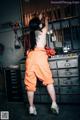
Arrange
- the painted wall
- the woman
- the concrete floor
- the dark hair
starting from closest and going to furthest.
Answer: the concrete floor → the woman → the dark hair → the painted wall

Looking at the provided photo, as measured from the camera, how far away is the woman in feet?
12.8

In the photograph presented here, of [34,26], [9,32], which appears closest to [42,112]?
[34,26]

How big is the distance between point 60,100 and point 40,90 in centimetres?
45

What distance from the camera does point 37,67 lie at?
395cm

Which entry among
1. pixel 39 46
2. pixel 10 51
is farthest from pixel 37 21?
pixel 10 51

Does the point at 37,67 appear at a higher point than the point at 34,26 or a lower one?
lower

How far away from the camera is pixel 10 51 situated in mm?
6453

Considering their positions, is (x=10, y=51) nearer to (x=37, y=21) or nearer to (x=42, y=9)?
(x=42, y=9)

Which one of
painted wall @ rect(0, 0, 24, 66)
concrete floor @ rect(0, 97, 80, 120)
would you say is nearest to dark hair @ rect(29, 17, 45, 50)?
concrete floor @ rect(0, 97, 80, 120)

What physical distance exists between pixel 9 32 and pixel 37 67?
275 cm

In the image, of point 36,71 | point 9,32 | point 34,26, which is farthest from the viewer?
point 9,32

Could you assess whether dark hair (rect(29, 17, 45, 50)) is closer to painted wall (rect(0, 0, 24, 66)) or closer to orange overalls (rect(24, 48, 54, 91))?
orange overalls (rect(24, 48, 54, 91))

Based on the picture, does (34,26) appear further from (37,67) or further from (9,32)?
(9,32)

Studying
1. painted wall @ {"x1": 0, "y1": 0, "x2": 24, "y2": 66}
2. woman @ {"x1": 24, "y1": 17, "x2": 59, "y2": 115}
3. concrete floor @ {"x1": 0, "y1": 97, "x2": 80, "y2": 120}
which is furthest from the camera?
painted wall @ {"x1": 0, "y1": 0, "x2": 24, "y2": 66}
